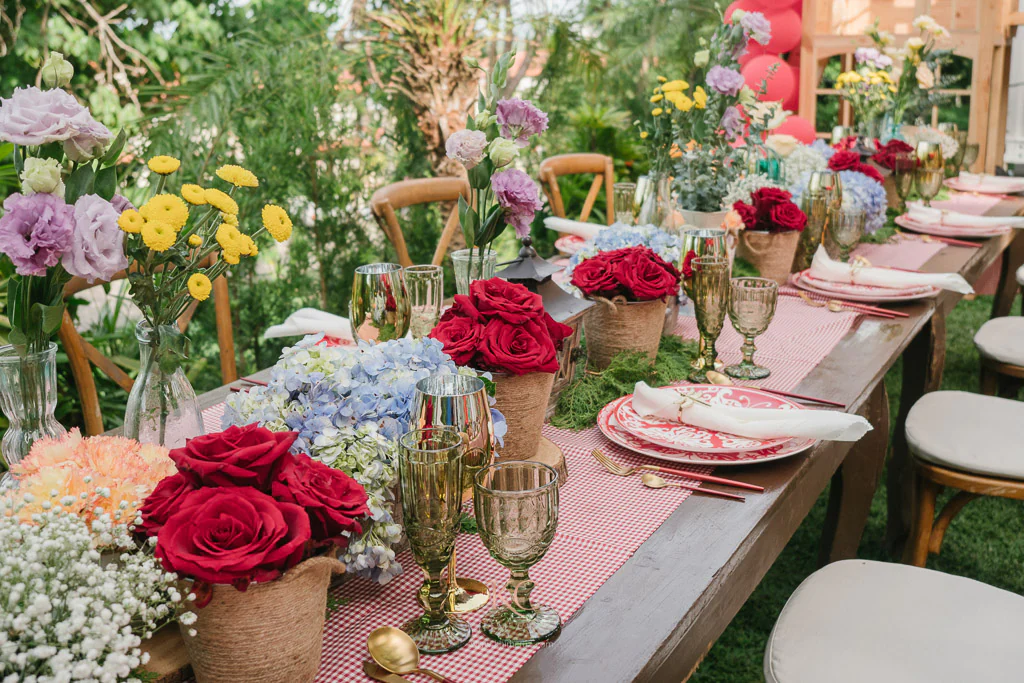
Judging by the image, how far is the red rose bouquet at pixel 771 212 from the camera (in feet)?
6.84

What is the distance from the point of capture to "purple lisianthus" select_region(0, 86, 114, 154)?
33.0 inches

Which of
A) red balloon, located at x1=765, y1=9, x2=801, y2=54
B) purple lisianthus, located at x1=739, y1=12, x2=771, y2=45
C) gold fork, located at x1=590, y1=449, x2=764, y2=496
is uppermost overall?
red balloon, located at x1=765, y1=9, x2=801, y2=54

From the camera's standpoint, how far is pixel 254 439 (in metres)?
0.76

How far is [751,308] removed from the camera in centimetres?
154

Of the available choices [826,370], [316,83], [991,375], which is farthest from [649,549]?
[316,83]

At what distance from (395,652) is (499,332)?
0.43 meters

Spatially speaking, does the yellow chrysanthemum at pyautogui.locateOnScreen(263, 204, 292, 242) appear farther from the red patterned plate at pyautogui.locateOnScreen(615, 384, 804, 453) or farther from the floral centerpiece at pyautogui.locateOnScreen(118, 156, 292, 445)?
the red patterned plate at pyautogui.locateOnScreen(615, 384, 804, 453)

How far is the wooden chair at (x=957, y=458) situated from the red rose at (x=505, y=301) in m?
1.16

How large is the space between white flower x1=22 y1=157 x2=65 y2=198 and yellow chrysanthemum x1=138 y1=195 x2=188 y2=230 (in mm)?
81

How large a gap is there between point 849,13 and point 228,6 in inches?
149

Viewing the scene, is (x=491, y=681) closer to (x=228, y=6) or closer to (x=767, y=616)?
(x=767, y=616)

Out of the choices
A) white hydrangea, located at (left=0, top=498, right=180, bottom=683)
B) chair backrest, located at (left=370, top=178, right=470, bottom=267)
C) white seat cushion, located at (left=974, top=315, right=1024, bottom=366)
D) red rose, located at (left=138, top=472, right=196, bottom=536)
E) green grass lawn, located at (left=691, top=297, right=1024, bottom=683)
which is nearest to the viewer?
white hydrangea, located at (left=0, top=498, right=180, bottom=683)

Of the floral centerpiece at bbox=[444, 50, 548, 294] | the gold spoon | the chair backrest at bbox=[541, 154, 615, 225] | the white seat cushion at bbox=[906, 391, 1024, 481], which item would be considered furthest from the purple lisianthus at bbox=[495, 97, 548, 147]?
the chair backrest at bbox=[541, 154, 615, 225]

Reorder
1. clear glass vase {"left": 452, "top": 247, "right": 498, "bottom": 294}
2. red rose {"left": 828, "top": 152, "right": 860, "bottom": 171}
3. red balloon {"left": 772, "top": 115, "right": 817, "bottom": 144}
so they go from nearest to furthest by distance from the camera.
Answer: clear glass vase {"left": 452, "top": 247, "right": 498, "bottom": 294} → red rose {"left": 828, "top": 152, "right": 860, "bottom": 171} → red balloon {"left": 772, "top": 115, "right": 817, "bottom": 144}
